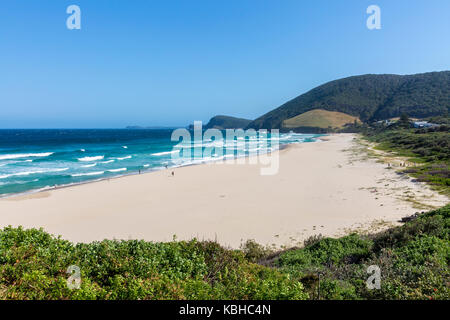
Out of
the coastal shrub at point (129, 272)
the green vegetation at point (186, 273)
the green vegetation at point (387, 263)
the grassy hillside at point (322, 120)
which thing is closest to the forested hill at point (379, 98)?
the grassy hillside at point (322, 120)

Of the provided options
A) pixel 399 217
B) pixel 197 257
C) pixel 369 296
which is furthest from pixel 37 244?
pixel 399 217

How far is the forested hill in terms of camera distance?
11740 centimetres

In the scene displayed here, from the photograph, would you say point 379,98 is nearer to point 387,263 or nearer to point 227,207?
point 227,207

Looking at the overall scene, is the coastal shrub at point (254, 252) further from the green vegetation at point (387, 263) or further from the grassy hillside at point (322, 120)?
the grassy hillside at point (322, 120)

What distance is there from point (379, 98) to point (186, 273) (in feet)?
576

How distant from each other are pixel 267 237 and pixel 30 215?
14317 millimetres

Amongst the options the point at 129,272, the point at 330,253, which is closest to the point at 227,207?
the point at 330,253

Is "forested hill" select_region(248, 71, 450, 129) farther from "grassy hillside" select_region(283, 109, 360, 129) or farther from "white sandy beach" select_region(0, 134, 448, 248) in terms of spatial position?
"white sandy beach" select_region(0, 134, 448, 248)

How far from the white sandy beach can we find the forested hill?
372ft

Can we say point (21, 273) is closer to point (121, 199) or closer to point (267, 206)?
point (267, 206)

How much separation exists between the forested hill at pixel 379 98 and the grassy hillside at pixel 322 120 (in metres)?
6.70

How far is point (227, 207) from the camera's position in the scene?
16812 mm

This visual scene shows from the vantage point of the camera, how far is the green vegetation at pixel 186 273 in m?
3.48

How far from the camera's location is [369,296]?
15.2 ft
